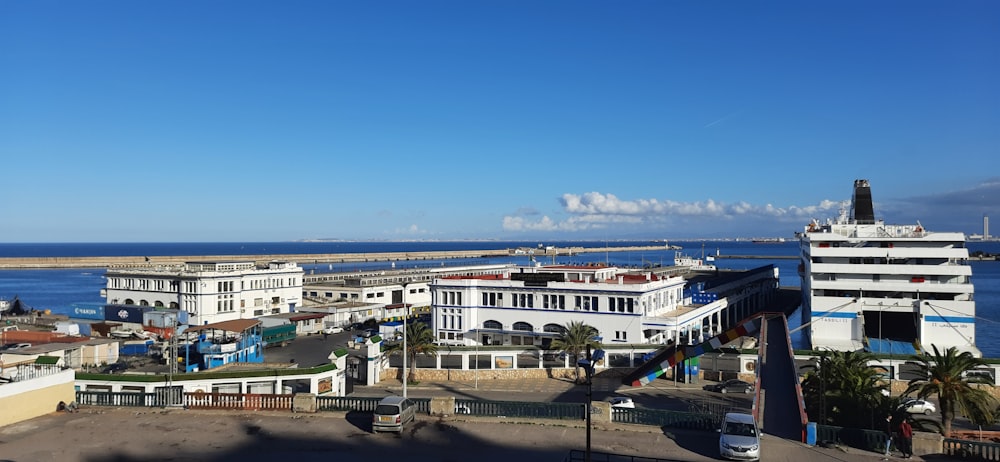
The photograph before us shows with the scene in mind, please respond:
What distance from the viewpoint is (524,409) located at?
94.7 ft

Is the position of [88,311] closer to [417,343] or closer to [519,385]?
[417,343]

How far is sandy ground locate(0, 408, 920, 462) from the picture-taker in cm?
2420

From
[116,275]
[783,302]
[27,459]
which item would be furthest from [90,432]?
[783,302]

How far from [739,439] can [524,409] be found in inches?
366

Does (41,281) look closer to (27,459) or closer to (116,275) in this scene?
(116,275)

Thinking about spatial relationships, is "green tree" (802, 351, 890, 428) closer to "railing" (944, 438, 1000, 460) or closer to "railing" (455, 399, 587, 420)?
"railing" (944, 438, 1000, 460)

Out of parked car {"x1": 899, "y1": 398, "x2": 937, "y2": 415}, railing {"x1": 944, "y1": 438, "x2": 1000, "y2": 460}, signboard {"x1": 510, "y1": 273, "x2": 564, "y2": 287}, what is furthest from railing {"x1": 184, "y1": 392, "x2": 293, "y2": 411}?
parked car {"x1": 899, "y1": 398, "x2": 937, "y2": 415}

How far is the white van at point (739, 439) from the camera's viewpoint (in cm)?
2280

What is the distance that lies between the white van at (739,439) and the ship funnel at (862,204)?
273 ft

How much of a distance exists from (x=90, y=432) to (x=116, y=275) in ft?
215

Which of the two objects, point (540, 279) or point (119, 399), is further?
point (540, 279)

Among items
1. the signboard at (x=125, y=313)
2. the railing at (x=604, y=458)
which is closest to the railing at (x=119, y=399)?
the railing at (x=604, y=458)

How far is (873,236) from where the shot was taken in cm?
7506

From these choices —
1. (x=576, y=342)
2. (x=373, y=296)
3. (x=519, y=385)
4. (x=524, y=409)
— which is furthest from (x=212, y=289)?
(x=524, y=409)
